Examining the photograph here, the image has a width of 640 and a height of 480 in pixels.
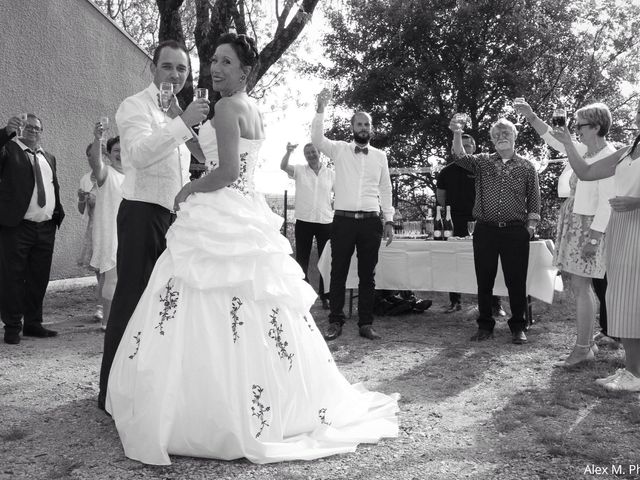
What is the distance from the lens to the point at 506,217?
20.1ft

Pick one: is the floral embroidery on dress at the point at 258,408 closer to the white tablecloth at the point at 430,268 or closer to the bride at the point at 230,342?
the bride at the point at 230,342

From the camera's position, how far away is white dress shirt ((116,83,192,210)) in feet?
11.7

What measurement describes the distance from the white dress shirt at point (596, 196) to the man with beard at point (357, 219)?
185cm

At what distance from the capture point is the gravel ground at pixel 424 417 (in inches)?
121

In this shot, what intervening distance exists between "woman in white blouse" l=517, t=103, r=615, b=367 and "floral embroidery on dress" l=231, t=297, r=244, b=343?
302cm

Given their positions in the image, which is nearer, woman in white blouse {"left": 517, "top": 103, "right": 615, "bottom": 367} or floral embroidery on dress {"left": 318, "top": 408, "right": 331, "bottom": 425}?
floral embroidery on dress {"left": 318, "top": 408, "right": 331, "bottom": 425}

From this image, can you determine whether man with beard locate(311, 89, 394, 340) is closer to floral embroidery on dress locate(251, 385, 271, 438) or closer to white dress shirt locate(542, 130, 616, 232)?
white dress shirt locate(542, 130, 616, 232)

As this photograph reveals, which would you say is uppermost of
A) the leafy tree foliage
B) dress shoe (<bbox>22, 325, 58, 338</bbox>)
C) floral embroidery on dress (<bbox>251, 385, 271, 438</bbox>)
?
the leafy tree foliage

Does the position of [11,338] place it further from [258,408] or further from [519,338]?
[519,338]

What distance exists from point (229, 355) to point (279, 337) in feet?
1.05

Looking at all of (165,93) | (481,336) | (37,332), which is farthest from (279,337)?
(37,332)

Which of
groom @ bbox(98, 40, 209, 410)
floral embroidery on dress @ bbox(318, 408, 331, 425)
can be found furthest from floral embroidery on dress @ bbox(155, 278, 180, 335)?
floral embroidery on dress @ bbox(318, 408, 331, 425)

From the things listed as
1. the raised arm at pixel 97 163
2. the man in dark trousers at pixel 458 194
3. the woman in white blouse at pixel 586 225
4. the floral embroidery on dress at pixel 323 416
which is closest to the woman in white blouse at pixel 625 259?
the woman in white blouse at pixel 586 225

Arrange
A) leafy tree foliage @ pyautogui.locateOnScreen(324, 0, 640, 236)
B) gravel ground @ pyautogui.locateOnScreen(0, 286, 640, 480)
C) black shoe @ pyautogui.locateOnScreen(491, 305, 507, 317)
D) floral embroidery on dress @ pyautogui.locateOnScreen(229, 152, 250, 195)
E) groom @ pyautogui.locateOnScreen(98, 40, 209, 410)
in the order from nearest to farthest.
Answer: gravel ground @ pyautogui.locateOnScreen(0, 286, 640, 480)
floral embroidery on dress @ pyautogui.locateOnScreen(229, 152, 250, 195)
groom @ pyautogui.locateOnScreen(98, 40, 209, 410)
black shoe @ pyautogui.locateOnScreen(491, 305, 507, 317)
leafy tree foliage @ pyautogui.locateOnScreen(324, 0, 640, 236)
